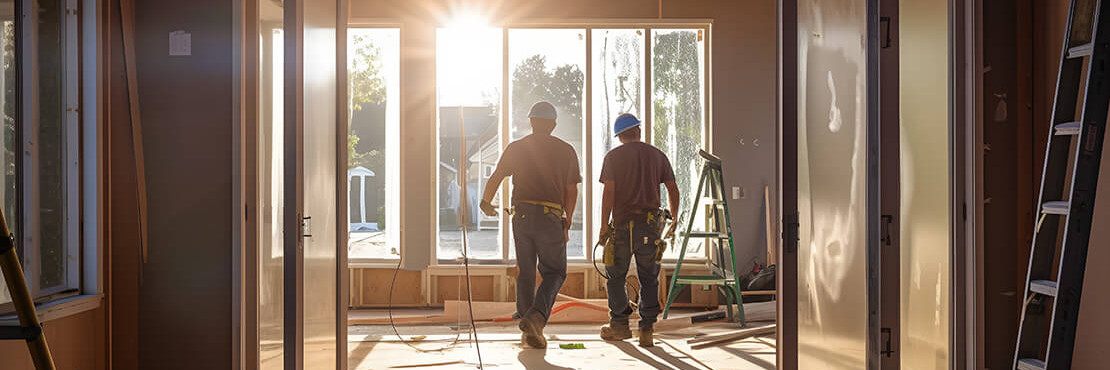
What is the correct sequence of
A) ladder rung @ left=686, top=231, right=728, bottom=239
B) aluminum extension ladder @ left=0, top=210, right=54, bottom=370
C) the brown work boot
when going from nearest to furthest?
aluminum extension ladder @ left=0, top=210, right=54, bottom=370 → the brown work boot → ladder rung @ left=686, top=231, right=728, bottom=239

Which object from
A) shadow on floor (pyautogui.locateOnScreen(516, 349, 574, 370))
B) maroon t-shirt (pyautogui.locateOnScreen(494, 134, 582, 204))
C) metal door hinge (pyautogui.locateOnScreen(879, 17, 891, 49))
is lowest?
shadow on floor (pyautogui.locateOnScreen(516, 349, 574, 370))

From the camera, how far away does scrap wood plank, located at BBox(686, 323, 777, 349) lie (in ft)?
20.3

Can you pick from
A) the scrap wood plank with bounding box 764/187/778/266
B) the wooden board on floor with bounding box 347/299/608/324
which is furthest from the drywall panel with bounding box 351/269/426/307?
the scrap wood plank with bounding box 764/187/778/266

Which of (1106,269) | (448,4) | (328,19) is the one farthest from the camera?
(448,4)

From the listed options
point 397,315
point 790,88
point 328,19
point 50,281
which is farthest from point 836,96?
point 397,315

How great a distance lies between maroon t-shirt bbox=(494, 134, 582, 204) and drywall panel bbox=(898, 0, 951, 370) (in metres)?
3.01

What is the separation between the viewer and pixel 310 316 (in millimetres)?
3949

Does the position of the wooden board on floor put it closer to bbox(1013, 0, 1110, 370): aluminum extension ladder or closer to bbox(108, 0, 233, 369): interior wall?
bbox(108, 0, 233, 369): interior wall

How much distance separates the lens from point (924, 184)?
122 inches

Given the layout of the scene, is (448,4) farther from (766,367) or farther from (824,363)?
(824,363)

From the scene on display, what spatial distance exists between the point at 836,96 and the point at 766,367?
243cm

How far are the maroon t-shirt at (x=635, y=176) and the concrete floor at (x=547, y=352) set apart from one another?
92 centimetres

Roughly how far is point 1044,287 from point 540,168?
12.8 ft

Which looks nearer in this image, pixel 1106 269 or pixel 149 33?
pixel 1106 269
